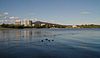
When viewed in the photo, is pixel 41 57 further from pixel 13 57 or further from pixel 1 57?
pixel 1 57

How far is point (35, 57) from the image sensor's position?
14.2 m

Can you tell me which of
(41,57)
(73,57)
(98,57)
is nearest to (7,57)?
(41,57)

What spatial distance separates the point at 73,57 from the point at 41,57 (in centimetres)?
310

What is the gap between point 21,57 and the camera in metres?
Answer: 14.0

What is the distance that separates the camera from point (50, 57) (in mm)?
14148

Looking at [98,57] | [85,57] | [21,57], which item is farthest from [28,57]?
[98,57]

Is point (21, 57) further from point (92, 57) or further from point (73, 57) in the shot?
point (92, 57)

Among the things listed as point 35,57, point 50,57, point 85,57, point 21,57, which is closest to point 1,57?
point 21,57

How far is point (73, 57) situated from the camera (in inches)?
561

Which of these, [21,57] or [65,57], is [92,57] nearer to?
[65,57]

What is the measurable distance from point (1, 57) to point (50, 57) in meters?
4.73

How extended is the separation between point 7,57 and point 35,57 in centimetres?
268

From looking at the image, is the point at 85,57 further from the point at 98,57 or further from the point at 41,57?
the point at 41,57

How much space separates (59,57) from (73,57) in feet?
4.47
